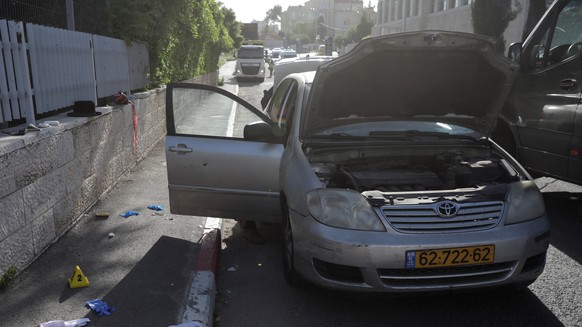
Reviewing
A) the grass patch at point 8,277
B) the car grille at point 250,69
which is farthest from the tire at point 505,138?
the car grille at point 250,69

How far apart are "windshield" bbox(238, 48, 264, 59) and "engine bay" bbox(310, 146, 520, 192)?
3035 cm

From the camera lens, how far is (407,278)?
3.50m

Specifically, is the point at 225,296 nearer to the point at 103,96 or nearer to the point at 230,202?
the point at 230,202

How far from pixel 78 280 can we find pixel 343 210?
207 centimetres

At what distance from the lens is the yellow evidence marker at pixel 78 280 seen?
13.2 feet

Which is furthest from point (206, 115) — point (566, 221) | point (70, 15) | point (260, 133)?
point (566, 221)

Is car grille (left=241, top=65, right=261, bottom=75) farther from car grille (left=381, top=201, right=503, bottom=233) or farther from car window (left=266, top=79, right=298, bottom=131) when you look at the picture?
car grille (left=381, top=201, right=503, bottom=233)

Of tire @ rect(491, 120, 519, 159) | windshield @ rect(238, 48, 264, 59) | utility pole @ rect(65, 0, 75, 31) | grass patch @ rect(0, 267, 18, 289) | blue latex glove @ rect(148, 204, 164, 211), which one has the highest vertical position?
utility pole @ rect(65, 0, 75, 31)

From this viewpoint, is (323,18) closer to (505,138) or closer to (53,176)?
(505,138)

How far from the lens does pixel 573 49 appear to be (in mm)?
5953

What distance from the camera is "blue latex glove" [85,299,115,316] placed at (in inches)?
142

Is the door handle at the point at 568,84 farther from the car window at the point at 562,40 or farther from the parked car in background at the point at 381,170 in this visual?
the parked car in background at the point at 381,170

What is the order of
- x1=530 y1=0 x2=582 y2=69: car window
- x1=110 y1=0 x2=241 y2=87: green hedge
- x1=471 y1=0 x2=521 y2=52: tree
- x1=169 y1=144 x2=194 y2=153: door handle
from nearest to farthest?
x1=169 y1=144 x2=194 y2=153: door handle
x1=530 y1=0 x2=582 y2=69: car window
x1=110 y1=0 x2=241 y2=87: green hedge
x1=471 y1=0 x2=521 y2=52: tree

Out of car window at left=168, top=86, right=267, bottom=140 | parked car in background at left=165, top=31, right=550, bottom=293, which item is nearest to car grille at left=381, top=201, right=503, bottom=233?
parked car in background at left=165, top=31, right=550, bottom=293
